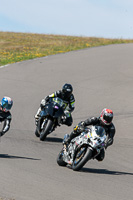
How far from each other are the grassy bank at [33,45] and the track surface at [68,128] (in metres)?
2.58

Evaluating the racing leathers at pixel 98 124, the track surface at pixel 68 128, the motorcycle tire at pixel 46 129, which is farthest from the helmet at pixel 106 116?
the motorcycle tire at pixel 46 129

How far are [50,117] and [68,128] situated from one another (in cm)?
272

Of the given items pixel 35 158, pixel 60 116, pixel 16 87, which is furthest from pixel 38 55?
pixel 35 158

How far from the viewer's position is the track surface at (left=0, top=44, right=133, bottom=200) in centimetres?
756

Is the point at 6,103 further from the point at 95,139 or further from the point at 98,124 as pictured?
the point at 95,139

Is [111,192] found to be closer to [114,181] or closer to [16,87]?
[114,181]

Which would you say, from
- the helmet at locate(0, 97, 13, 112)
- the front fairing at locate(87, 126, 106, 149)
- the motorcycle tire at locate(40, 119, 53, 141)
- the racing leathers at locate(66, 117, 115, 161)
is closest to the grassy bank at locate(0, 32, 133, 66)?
the motorcycle tire at locate(40, 119, 53, 141)

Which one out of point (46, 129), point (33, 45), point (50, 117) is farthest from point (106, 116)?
point (33, 45)

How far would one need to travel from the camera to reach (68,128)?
15508mm

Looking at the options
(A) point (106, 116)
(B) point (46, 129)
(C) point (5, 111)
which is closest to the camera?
(A) point (106, 116)

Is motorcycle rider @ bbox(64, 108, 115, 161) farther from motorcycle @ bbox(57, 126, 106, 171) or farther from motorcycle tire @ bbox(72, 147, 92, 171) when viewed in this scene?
motorcycle tire @ bbox(72, 147, 92, 171)

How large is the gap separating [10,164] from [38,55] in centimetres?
2337

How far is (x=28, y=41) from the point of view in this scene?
44438 millimetres

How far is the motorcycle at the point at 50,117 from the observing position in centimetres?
1273
